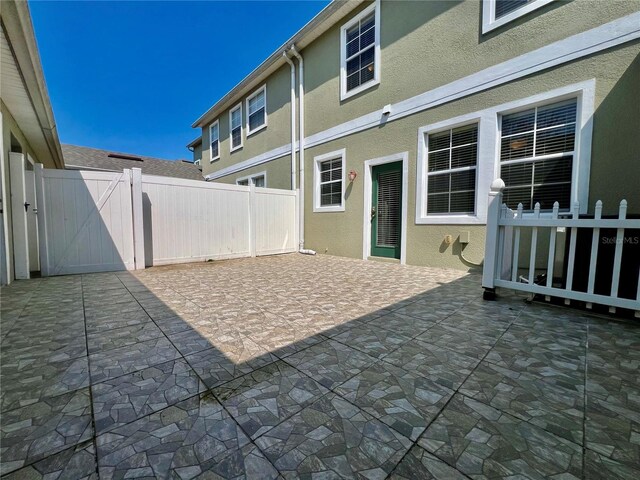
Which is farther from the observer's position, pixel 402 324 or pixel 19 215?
pixel 19 215

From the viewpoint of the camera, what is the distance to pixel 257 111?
9.33 m

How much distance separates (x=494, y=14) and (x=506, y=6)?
17 centimetres

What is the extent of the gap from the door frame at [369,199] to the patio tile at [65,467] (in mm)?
5248

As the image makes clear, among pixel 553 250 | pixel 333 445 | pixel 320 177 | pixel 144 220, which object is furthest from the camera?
pixel 320 177

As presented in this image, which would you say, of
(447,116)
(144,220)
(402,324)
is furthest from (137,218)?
(447,116)

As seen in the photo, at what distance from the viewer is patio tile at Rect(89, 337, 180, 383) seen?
169 centimetres

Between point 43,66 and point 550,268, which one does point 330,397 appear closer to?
point 550,268

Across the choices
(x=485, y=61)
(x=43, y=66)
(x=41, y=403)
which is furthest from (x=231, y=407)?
(x=485, y=61)

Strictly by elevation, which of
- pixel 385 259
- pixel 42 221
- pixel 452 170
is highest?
pixel 452 170

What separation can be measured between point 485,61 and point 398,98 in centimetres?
156

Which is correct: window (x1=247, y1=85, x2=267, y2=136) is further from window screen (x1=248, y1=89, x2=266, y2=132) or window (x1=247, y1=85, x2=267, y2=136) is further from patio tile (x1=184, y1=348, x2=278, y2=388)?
patio tile (x1=184, y1=348, x2=278, y2=388)

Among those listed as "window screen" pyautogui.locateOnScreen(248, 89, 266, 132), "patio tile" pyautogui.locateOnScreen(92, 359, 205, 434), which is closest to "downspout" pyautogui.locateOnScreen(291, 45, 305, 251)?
"window screen" pyautogui.locateOnScreen(248, 89, 266, 132)

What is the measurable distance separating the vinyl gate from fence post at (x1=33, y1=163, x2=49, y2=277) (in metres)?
0.01

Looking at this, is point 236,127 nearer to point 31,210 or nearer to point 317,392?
point 31,210
